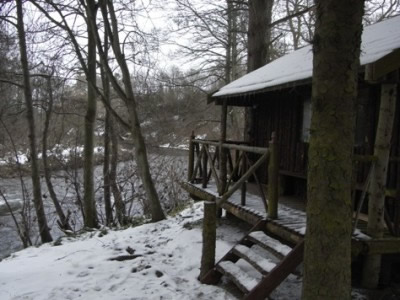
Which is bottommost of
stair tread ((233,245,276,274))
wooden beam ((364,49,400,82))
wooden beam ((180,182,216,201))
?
stair tread ((233,245,276,274))

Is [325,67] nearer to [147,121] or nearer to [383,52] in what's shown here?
[383,52]

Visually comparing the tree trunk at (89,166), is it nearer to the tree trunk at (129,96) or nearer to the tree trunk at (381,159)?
the tree trunk at (129,96)

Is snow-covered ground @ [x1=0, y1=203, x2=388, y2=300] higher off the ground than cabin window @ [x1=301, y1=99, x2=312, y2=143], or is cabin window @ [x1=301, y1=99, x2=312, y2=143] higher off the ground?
cabin window @ [x1=301, y1=99, x2=312, y2=143]

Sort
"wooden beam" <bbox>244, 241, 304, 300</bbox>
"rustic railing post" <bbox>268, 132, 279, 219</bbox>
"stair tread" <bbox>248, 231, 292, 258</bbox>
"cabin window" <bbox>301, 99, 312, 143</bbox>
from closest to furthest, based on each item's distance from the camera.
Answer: "wooden beam" <bbox>244, 241, 304, 300</bbox> → "stair tread" <bbox>248, 231, 292, 258</bbox> → "rustic railing post" <bbox>268, 132, 279, 219</bbox> → "cabin window" <bbox>301, 99, 312, 143</bbox>

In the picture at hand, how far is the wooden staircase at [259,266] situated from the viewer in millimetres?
4531

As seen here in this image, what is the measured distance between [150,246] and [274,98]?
4352mm

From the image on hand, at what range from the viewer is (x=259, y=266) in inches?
192

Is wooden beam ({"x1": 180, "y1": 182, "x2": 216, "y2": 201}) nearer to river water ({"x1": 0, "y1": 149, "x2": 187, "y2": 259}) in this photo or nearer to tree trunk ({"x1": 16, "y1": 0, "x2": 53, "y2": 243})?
river water ({"x1": 0, "y1": 149, "x2": 187, "y2": 259})

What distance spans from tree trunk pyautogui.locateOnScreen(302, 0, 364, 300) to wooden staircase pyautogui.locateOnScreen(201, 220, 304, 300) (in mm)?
1369

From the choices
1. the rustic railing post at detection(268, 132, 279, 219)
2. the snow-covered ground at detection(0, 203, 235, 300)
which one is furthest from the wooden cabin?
the snow-covered ground at detection(0, 203, 235, 300)

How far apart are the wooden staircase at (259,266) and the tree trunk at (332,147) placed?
137 cm

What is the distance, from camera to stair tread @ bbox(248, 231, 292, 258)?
487 cm

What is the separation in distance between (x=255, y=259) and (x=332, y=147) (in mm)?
2612

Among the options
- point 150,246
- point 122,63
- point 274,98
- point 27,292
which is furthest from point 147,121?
point 27,292
